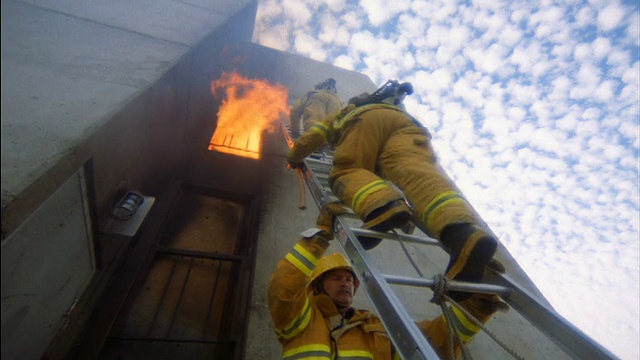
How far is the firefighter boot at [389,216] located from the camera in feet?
5.80

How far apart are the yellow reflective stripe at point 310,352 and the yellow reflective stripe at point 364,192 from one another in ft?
3.53

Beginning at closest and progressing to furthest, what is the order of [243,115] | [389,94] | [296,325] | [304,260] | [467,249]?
[467,249]
[304,260]
[296,325]
[389,94]
[243,115]

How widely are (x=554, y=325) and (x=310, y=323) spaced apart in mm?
1545

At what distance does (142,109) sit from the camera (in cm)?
243

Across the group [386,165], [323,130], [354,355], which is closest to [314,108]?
[323,130]

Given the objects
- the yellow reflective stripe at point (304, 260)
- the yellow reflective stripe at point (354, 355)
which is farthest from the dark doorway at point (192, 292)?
the yellow reflective stripe at point (304, 260)

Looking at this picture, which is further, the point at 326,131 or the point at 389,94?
the point at 389,94

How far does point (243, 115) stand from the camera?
21.1 ft

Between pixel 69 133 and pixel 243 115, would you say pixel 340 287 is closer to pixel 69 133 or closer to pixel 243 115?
pixel 69 133

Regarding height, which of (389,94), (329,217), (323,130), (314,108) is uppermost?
(389,94)

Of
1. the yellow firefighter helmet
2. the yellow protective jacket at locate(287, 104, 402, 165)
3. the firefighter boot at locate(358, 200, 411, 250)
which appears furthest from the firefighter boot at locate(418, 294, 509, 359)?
the yellow protective jacket at locate(287, 104, 402, 165)

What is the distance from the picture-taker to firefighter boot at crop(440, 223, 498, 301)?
157cm

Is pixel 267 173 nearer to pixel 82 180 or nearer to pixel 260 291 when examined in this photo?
pixel 260 291

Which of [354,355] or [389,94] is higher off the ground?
[389,94]
